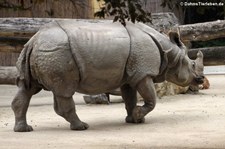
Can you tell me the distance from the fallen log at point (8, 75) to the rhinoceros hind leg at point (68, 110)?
342cm

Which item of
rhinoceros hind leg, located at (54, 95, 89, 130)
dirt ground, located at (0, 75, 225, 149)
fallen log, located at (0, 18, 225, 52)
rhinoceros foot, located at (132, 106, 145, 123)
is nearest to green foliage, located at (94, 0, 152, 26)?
dirt ground, located at (0, 75, 225, 149)

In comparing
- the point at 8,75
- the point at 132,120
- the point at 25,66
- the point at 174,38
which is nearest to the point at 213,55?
the point at 8,75

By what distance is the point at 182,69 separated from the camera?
Answer: 7062mm

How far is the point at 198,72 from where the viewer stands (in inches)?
283

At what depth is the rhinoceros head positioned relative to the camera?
702 cm

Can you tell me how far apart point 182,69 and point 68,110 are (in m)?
1.59

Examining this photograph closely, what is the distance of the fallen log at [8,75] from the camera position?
9.62 meters

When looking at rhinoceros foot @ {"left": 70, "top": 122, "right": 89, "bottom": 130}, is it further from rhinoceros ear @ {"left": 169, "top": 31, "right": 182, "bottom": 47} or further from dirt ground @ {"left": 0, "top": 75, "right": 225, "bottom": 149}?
rhinoceros ear @ {"left": 169, "top": 31, "right": 182, "bottom": 47}

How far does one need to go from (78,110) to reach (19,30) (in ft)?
7.22

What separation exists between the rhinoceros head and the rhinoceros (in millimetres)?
79

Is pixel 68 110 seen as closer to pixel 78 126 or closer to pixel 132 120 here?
pixel 78 126

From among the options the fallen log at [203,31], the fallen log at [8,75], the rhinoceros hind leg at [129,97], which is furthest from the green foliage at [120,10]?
the fallen log at [203,31]

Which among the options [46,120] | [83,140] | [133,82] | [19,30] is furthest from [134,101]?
[19,30]

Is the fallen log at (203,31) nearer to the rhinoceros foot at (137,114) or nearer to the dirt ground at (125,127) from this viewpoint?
the dirt ground at (125,127)
